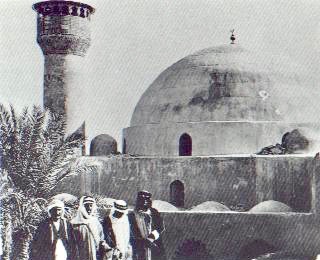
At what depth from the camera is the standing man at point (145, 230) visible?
8.70 m

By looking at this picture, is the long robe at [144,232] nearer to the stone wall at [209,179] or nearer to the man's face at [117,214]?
the man's face at [117,214]

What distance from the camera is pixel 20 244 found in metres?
10.4

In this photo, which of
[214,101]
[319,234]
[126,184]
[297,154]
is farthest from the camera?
[214,101]

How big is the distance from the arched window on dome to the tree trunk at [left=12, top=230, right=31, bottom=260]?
9.24 metres

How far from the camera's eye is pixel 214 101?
62.7 ft

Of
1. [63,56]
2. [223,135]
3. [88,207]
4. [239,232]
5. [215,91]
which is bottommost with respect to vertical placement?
[239,232]

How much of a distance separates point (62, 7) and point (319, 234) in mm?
10682

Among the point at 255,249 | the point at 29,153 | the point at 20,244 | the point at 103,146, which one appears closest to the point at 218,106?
the point at 103,146

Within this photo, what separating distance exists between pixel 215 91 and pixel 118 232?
11.4 meters

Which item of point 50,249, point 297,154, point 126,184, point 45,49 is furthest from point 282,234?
point 45,49

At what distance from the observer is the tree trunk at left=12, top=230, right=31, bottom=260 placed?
10.3m

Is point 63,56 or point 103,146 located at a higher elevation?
point 63,56

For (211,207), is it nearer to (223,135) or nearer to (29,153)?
(223,135)

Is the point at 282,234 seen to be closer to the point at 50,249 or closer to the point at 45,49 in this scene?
the point at 50,249
